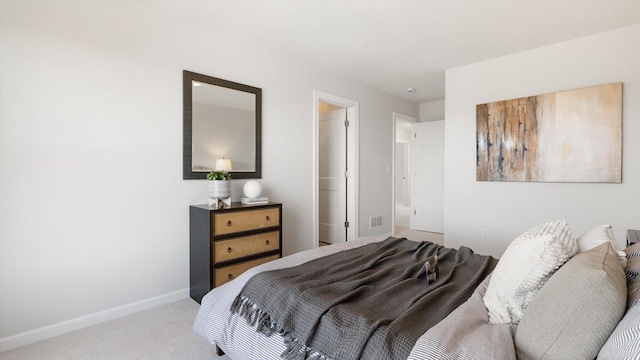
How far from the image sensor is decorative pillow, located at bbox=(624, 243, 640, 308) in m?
0.93

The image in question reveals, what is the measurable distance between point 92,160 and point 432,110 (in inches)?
215

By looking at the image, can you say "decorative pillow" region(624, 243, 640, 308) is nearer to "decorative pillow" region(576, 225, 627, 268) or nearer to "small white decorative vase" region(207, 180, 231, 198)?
"decorative pillow" region(576, 225, 627, 268)

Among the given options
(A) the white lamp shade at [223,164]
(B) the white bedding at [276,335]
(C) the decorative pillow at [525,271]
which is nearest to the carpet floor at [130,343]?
(B) the white bedding at [276,335]

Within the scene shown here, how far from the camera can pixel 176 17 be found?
273 cm

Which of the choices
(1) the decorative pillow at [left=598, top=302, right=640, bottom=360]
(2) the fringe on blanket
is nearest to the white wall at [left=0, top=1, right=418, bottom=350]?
(2) the fringe on blanket

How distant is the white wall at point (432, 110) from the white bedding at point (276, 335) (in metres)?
4.47

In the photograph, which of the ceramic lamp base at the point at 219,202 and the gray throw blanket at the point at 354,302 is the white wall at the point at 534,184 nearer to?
the gray throw blanket at the point at 354,302

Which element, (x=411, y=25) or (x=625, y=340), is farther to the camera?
(x=411, y=25)

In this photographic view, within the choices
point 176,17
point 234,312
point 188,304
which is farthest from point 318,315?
point 176,17

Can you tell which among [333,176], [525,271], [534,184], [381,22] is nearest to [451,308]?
[525,271]

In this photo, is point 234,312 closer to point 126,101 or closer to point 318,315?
point 318,315

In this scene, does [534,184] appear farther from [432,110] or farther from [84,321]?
[84,321]

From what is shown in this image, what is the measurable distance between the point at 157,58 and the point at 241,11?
0.83m

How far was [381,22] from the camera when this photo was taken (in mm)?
2830
